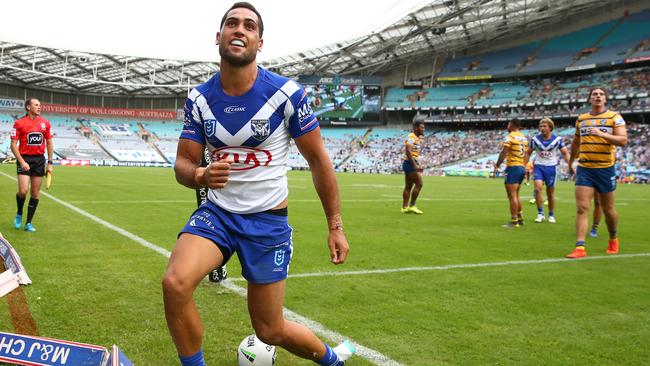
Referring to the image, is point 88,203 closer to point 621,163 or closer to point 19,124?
point 19,124

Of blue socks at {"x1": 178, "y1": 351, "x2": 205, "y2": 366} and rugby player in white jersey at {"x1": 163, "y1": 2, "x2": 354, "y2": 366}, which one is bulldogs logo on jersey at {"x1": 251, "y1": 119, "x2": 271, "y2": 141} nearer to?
rugby player in white jersey at {"x1": 163, "y1": 2, "x2": 354, "y2": 366}

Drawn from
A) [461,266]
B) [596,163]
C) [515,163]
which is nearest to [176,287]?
[461,266]

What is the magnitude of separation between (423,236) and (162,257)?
4.62 m

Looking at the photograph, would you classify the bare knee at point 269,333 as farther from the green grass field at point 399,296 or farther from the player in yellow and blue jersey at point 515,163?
the player in yellow and blue jersey at point 515,163

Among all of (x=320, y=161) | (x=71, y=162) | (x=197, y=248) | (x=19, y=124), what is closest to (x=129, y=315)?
(x=197, y=248)

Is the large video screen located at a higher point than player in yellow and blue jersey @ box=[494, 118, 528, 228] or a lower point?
higher

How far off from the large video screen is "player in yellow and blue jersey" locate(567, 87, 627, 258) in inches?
2395

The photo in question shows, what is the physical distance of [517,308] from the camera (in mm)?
4746

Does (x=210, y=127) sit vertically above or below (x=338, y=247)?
above

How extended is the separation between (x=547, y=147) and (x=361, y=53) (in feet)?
177

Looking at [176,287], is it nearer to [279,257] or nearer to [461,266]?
[279,257]

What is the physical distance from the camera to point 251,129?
296 centimetres

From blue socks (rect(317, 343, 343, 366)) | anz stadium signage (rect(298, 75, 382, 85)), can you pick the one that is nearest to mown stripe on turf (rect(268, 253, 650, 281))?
blue socks (rect(317, 343, 343, 366))

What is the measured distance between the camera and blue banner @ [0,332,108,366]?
113 inches
